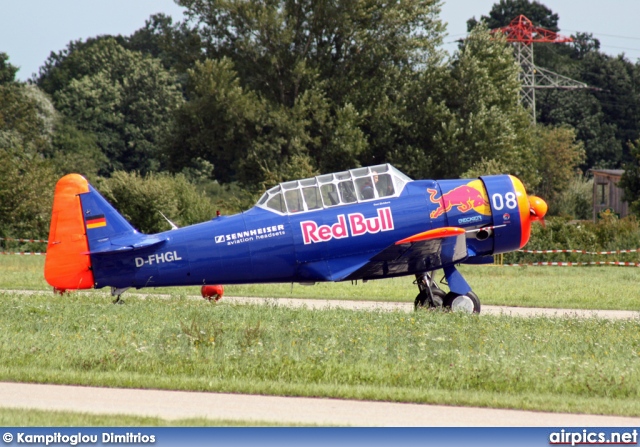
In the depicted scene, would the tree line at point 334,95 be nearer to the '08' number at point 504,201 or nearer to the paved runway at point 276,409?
the '08' number at point 504,201

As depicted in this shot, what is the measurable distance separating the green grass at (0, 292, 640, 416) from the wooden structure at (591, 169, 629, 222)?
57.0 meters

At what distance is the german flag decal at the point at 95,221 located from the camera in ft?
52.3

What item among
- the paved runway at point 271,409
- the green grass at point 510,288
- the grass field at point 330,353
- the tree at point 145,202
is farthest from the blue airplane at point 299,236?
the tree at point 145,202

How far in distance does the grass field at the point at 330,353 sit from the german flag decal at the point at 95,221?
1346 mm

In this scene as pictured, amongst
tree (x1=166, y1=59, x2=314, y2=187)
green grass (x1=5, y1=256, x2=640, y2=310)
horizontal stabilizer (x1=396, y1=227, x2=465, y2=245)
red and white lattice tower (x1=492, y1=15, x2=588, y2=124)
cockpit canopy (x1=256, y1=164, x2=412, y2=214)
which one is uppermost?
red and white lattice tower (x1=492, y1=15, x2=588, y2=124)

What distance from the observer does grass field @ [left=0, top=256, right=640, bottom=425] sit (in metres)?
9.87

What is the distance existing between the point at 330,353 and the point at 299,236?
4.86 m

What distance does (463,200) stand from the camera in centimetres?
1628

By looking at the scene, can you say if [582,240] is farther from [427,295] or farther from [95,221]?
[95,221]

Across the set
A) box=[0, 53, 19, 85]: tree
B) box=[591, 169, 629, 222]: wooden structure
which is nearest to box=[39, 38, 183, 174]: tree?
box=[0, 53, 19, 85]: tree

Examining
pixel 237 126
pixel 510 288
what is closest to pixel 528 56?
pixel 237 126

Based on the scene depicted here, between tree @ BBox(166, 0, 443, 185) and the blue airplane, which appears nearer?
the blue airplane

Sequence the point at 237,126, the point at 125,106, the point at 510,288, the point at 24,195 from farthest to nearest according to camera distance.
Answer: the point at 125,106, the point at 237,126, the point at 24,195, the point at 510,288

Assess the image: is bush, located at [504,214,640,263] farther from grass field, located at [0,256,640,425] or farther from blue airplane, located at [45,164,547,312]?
grass field, located at [0,256,640,425]
